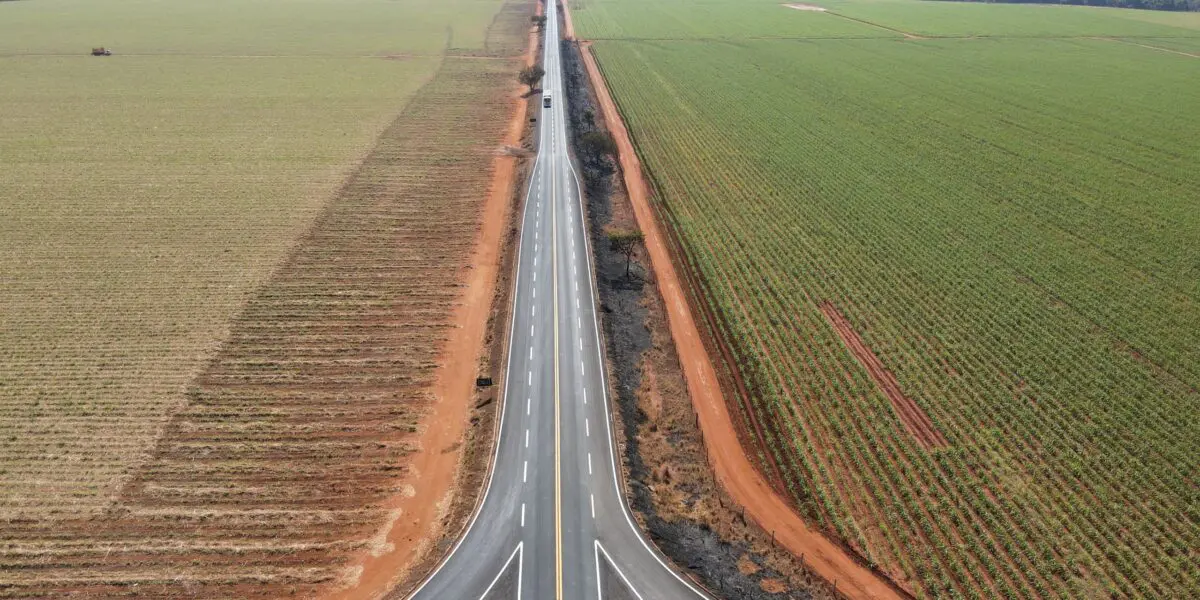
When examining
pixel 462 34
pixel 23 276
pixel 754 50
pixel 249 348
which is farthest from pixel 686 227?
pixel 462 34

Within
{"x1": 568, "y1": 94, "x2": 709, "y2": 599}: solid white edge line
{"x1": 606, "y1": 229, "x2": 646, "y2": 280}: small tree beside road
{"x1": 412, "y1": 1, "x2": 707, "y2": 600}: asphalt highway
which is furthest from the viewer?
{"x1": 606, "y1": 229, "x2": 646, "y2": 280}: small tree beside road

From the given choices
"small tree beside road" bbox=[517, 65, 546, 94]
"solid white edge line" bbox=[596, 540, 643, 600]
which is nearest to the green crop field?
"solid white edge line" bbox=[596, 540, 643, 600]

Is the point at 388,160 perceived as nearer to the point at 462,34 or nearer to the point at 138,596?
the point at 138,596

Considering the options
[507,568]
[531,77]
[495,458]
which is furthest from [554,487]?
[531,77]

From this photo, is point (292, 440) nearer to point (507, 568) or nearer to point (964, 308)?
point (507, 568)

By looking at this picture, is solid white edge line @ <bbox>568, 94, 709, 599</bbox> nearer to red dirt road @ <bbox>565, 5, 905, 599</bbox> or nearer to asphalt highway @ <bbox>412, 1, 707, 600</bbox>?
asphalt highway @ <bbox>412, 1, 707, 600</bbox>

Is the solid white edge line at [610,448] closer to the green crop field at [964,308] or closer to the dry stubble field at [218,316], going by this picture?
the green crop field at [964,308]

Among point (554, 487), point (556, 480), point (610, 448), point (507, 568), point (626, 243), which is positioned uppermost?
point (626, 243)
